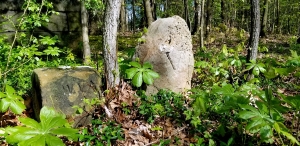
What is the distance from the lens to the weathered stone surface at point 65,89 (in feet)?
10.0

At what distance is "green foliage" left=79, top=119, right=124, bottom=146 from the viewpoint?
9.34 ft

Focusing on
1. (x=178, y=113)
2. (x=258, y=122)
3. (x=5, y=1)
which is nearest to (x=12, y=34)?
(x=5, y=1)

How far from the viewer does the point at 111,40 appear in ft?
11.5

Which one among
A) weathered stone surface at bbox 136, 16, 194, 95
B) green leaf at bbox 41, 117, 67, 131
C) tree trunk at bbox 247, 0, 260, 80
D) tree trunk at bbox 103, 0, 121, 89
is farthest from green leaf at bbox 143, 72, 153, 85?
tree trunk at bbox 247, 0, 260, 80

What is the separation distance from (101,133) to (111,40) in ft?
4.42

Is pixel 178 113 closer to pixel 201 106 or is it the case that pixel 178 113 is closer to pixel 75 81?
pixel 201 106

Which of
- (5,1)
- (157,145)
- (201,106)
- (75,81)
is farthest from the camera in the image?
(5,1)

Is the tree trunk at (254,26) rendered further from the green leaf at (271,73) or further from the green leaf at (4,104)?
the green leaf at (4,104)

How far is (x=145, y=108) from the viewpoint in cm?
349

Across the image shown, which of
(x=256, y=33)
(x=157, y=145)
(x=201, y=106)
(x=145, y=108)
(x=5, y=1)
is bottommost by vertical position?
(x=157, y=145)

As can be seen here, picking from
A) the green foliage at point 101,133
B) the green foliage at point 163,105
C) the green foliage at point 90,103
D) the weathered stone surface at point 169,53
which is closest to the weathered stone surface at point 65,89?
the green foliage at point 90,103

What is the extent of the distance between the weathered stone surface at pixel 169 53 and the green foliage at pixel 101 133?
3.74ft

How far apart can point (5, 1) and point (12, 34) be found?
2.71ft

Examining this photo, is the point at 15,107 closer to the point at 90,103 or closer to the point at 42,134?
the point at 90,103
